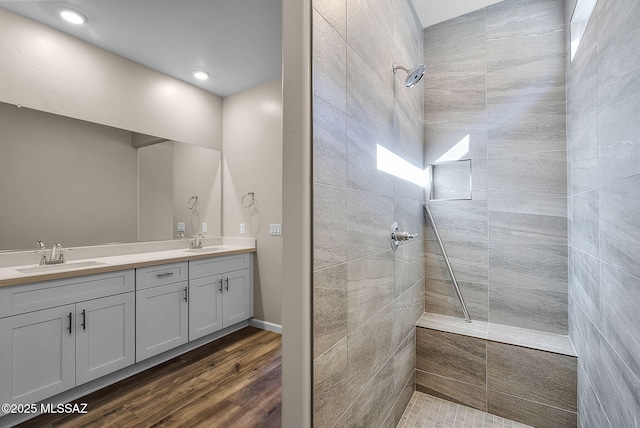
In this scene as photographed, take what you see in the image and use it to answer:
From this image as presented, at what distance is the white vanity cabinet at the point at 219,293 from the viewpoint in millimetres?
2586

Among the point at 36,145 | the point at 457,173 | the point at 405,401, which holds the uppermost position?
the point at 36,145

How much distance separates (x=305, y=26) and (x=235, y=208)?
2.69 metres

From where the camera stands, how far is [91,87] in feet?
7.88

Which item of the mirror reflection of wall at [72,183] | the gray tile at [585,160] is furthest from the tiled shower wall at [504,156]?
the mirror reflection of wall at [72,183]

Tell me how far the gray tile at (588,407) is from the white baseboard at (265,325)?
94.4 inches

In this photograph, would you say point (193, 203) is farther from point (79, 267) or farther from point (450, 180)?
point (450, 180)

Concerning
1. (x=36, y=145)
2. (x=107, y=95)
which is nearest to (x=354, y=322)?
(x=36, y=145)

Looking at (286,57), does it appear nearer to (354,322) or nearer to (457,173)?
(354,322)

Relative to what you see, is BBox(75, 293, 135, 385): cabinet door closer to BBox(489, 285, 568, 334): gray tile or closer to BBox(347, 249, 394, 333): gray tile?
BBox(347, 249, 394, 333): gray tile

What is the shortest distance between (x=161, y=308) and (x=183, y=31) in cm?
234

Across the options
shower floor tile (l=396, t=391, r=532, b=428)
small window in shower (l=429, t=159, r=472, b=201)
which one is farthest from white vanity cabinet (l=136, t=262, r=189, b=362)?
small window in shower (l=429, t=159, r=472, b=201)

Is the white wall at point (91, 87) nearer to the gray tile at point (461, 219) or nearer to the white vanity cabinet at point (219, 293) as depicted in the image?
the white vanity cabinet at point (219, 293)

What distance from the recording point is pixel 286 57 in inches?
38.3

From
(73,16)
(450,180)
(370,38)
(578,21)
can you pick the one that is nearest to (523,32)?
(578,21)
